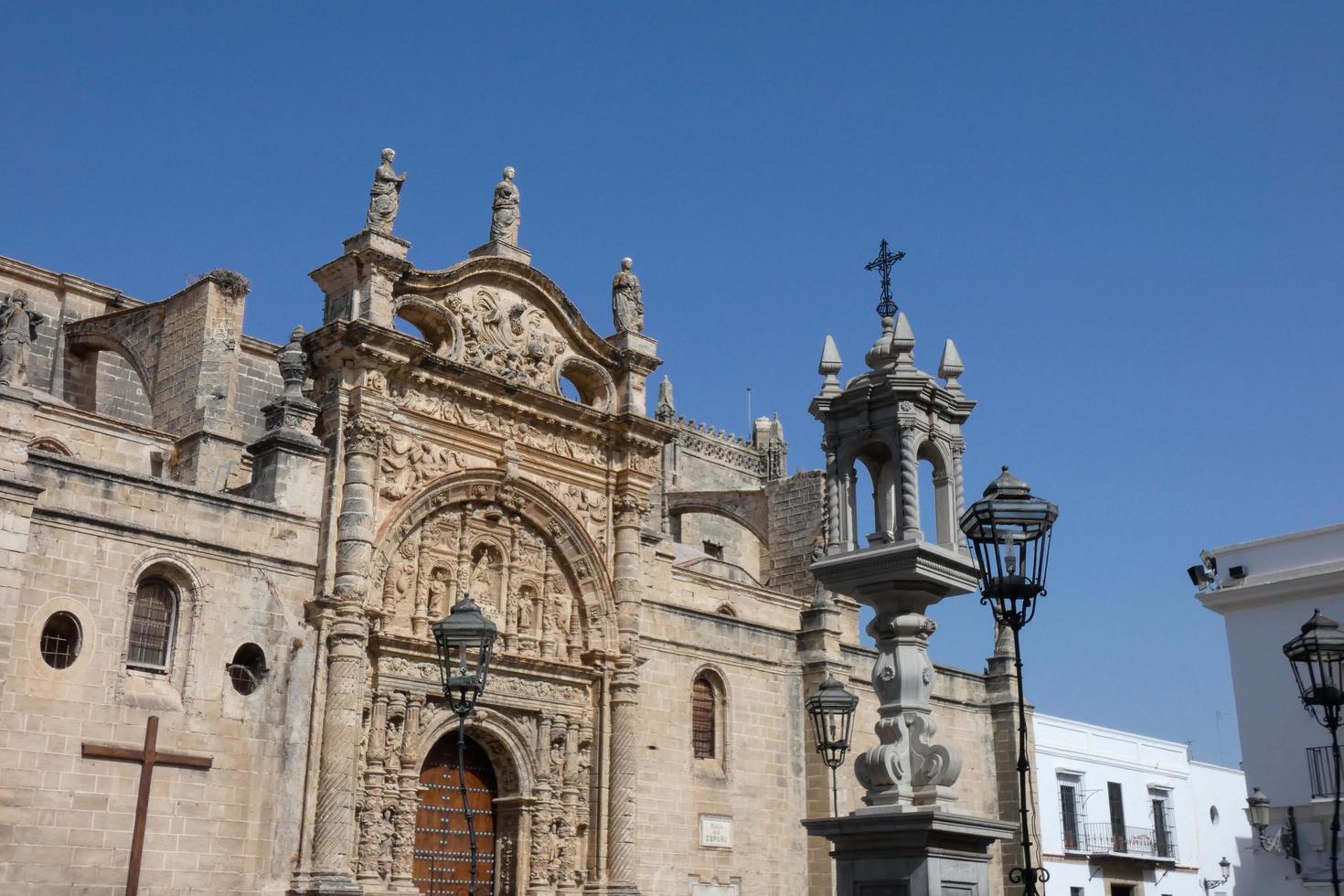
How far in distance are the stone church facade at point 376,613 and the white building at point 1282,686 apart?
5.83 m

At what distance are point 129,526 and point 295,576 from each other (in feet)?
7.85

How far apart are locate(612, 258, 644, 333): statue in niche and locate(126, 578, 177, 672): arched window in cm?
910

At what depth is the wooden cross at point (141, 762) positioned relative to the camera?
14805 millimetres

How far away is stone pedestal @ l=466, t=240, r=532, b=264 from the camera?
68.9 feet

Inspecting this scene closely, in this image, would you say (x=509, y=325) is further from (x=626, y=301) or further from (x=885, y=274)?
(x=885, y=274)

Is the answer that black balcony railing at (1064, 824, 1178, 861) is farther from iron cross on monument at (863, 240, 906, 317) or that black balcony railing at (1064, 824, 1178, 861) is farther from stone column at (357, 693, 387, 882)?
iron cross on monument at (863, 240, 906, 317)

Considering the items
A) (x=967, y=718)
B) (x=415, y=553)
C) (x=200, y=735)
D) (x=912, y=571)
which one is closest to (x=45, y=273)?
(x=415, y=553)

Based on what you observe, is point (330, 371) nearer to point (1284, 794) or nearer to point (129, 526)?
point (129, 526)

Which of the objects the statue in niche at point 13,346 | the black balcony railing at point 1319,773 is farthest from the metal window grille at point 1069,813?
the statue in niche at point 13,346

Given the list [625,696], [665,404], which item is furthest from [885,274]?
[665,404]

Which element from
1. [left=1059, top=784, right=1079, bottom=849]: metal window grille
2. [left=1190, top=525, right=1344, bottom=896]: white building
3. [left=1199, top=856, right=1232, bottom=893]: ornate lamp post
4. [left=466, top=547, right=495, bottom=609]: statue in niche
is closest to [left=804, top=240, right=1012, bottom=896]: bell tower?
[left=466, top=547, right=495, bottom=609]: statue in niche

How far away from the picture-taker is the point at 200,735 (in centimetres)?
1584

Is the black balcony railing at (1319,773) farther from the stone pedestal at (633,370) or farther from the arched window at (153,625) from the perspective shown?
the arched window at (153,625)

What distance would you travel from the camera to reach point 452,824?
19047 millimetres
